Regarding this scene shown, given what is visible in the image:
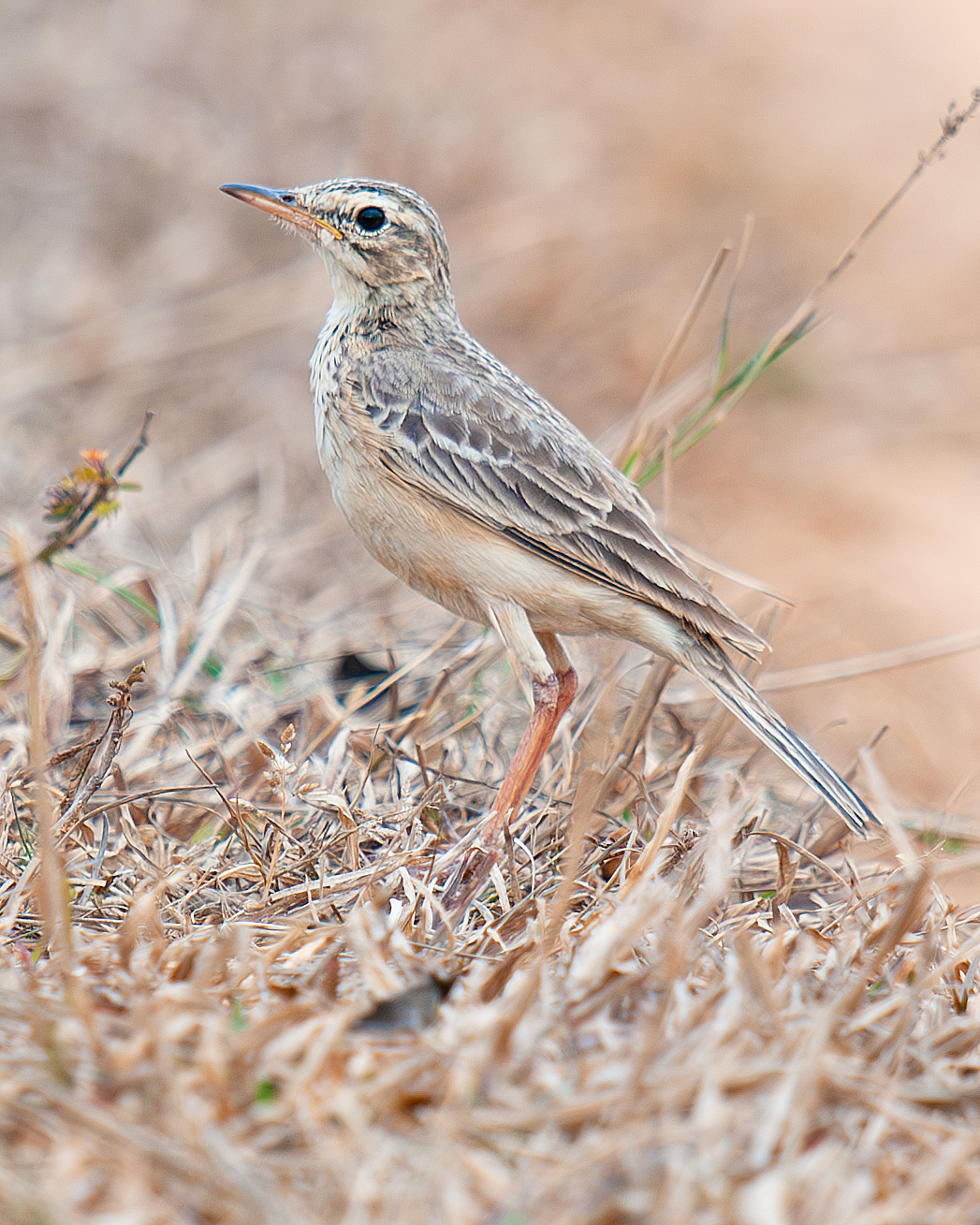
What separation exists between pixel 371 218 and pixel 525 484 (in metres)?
1.16

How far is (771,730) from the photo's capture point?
3.85 meters

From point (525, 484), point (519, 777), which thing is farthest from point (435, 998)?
point (525, 484)

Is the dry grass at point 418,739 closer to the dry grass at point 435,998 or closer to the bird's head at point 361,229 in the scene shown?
the dry grass at point 435,998

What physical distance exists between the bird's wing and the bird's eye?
0.57 m

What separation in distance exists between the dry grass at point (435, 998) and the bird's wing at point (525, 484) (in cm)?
57

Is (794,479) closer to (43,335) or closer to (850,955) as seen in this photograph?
(43,335)

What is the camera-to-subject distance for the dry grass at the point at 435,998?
215 cm

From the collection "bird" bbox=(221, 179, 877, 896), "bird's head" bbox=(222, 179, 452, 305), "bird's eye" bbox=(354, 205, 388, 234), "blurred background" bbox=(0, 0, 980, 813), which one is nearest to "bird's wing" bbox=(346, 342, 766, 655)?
"bird" bbox=(221, 179, 877, 896)

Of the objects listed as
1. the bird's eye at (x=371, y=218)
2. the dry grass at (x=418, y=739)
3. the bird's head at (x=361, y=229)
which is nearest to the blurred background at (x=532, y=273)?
the dry grass at (x=418, y=739)

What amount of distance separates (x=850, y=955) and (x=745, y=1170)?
94 centimetres

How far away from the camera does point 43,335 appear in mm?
7988

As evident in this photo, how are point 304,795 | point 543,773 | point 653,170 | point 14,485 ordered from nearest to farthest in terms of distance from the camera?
1. point 304,795
2. point 543,773
3. point 14,485
4. point 653,170

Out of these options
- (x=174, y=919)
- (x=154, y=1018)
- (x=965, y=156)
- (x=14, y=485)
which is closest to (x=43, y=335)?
(x=14, y=485)

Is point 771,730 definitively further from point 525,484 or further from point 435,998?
point 435,998
